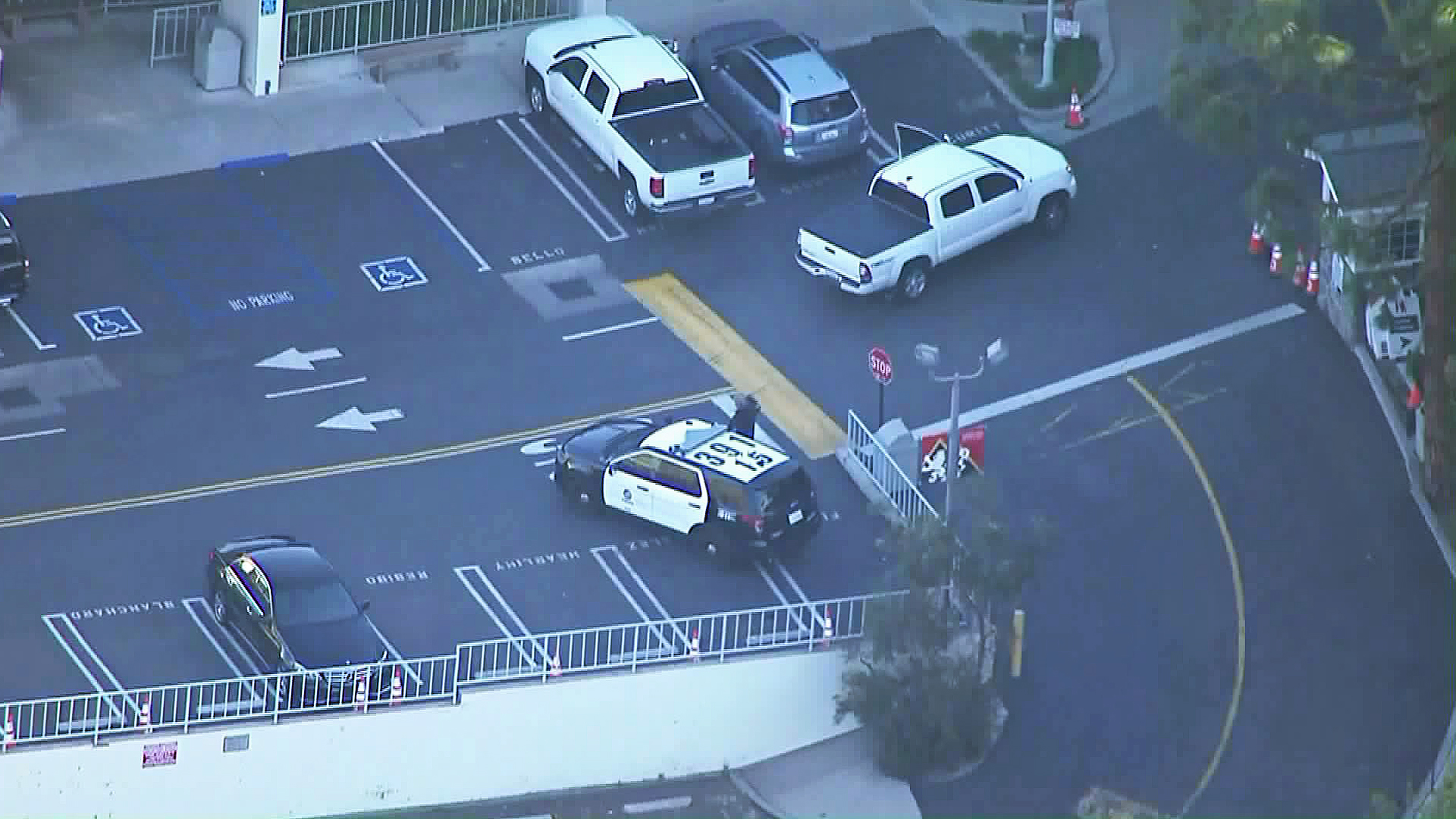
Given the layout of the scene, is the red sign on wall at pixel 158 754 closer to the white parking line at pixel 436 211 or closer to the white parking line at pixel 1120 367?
the white parking line at pixel 1120 367

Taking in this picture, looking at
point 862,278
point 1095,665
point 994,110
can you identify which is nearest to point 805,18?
point 994,110

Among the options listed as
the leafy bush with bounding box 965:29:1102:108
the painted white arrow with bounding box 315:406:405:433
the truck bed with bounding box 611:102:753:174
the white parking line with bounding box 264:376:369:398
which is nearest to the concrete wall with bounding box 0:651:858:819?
the painted white arrow with bounding box 315:406:405:433

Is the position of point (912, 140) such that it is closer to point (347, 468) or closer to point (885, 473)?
point (885, 473)

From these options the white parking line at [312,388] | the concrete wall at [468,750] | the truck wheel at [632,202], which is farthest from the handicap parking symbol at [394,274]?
the concrete wall at [468,750]

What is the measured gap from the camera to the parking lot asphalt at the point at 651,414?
41.9 meters

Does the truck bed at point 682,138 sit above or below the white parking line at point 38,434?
above

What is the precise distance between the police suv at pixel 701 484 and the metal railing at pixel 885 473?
1.13 metres

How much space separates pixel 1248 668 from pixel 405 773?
35.2ft

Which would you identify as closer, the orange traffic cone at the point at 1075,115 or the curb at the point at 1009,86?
the orange traffic cone at the point at 1075,115

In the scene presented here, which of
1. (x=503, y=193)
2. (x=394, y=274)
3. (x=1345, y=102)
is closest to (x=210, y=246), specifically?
(x=394, y=274)

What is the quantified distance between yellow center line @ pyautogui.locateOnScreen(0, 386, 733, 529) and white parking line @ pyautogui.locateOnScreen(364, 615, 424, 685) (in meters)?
3.34

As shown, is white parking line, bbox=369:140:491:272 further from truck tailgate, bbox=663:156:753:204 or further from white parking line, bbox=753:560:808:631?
white parking line, bbox=753:560:808:631

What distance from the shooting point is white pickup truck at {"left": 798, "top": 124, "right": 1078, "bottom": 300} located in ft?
158

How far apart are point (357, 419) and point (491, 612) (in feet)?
15.5
